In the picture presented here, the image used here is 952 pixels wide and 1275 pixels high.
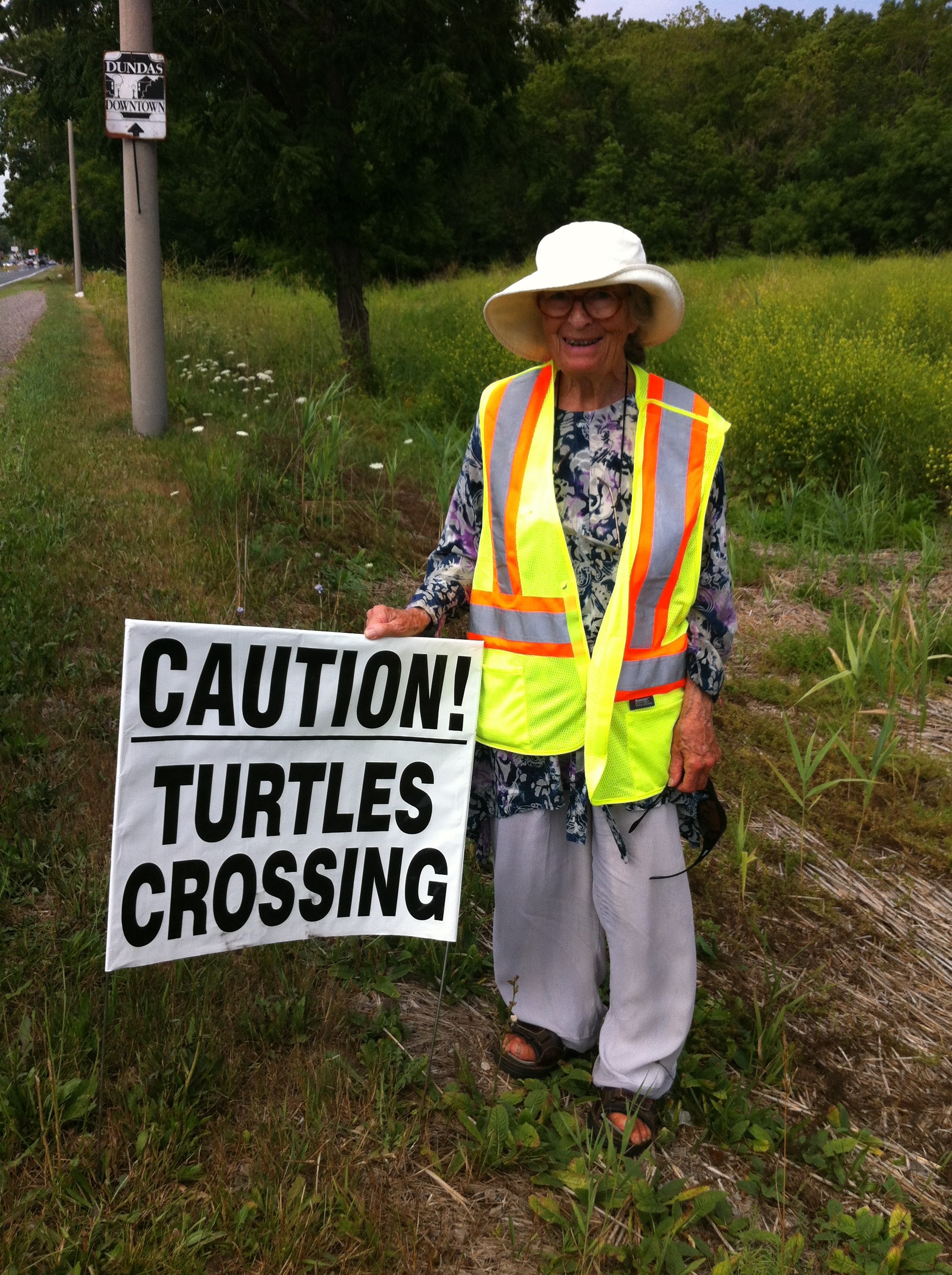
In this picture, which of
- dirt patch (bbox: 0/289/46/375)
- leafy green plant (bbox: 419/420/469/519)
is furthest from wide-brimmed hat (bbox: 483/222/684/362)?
dirt patch (bbox: 0/289/46/375)

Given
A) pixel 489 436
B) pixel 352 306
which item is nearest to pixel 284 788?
pixel 489 436

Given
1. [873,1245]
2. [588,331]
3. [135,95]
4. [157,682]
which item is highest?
[135,95]

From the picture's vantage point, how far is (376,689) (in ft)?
7.13

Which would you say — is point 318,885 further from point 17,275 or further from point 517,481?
point 17,275

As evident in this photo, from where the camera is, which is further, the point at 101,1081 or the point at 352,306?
the point at 352,306

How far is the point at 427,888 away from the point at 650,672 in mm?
653

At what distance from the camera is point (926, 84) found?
44219mm

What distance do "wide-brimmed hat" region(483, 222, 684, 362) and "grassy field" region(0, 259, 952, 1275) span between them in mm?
1606

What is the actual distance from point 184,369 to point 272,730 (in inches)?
326

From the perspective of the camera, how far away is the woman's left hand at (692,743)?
7.38 feet

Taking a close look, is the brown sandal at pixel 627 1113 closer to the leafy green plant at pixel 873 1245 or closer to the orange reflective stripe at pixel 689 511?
the leafy green plant at pixel 873 1245

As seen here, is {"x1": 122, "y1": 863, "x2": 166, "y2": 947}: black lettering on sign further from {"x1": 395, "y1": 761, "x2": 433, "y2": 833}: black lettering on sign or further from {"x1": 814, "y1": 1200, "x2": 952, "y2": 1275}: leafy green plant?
{"x1": 814, "y1": 1200, "x2": 952, "y2": 1275}: leafy green plant

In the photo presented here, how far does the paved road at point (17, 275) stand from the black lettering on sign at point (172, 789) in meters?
47.0

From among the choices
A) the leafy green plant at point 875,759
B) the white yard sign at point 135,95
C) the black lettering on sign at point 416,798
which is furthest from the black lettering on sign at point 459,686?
the white yard sign at point 135,95
